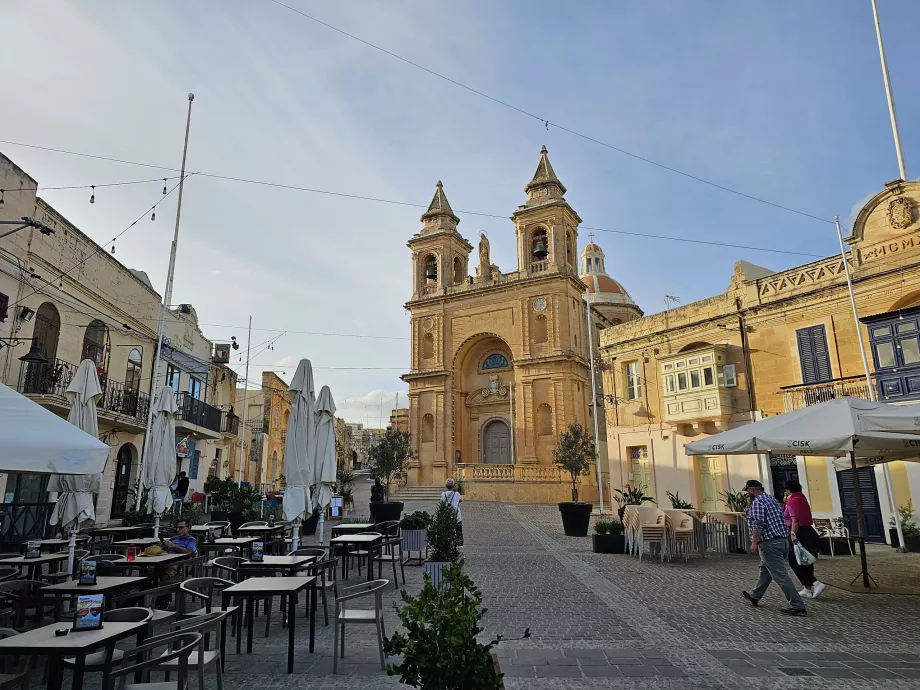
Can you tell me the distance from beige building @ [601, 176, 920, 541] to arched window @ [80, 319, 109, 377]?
61.2 feet

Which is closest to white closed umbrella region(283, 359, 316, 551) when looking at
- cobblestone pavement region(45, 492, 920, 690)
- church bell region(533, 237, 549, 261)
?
cobblestone pavement region(45, 492, 920, 690)

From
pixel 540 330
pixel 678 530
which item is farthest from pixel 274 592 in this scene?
pixel 540 330

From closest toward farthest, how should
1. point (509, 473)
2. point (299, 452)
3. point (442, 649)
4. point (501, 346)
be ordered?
point (442, 649) < point (299, 452) < point (509, 473) < point (501, 346)

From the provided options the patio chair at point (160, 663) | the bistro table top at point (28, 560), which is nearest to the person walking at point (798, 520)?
the patio chair at point (160, 663)

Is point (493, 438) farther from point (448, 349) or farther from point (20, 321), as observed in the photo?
point (20, 321)

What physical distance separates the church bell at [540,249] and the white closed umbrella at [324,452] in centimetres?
2745

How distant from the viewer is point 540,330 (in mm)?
35594

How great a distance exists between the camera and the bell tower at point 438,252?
130 feet

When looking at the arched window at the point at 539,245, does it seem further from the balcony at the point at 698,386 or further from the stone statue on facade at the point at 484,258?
the balcony at the point at 698,386

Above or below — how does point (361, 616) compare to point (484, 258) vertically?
below

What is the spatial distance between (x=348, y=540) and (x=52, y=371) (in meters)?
10.0

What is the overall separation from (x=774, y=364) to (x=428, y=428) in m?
22.4

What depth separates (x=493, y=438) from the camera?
36781 mm

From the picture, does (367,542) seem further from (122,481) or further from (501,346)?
(501,346)
